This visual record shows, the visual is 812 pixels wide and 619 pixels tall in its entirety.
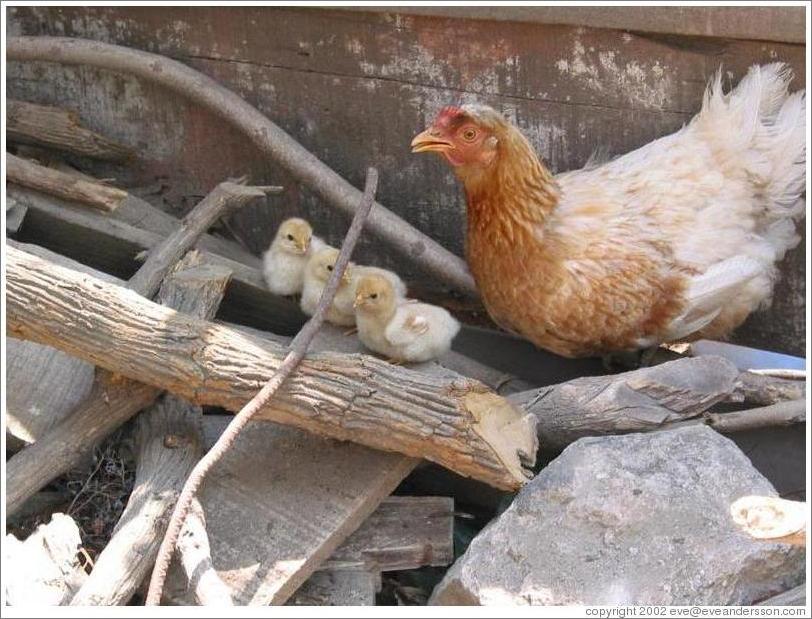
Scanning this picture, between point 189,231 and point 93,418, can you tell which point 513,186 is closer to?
point 189,231

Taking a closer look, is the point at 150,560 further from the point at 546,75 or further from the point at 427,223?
the point at 546,75

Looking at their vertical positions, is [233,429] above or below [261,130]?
below

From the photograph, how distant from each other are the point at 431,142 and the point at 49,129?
1.44 meters

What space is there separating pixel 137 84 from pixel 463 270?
1270 millimetres

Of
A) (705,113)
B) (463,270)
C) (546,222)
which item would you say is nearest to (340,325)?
(463,270)

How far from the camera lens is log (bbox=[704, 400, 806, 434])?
3.21 m

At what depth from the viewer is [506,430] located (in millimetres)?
2930

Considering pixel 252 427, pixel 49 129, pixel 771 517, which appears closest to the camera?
pixel 771 517

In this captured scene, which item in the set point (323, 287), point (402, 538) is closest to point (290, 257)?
point (323, 287)

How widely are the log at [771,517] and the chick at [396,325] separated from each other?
1294 millimetres

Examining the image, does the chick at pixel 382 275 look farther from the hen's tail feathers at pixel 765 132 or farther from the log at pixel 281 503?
the hen's tail feathers at pixel 765 132

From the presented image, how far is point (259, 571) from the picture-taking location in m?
2.83

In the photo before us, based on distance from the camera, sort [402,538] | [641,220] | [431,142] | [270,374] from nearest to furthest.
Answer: [270,374] < [402,538] < [431,142] < [641,220]

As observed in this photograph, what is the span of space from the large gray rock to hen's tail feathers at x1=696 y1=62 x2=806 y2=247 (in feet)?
2.83
